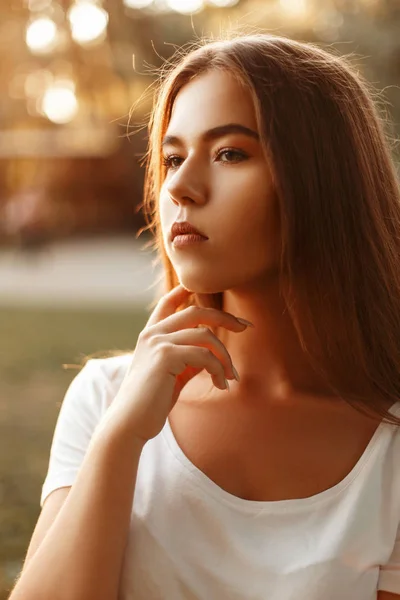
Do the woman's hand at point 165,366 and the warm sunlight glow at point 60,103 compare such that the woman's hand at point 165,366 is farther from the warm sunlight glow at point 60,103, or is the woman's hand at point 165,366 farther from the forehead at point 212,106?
the warm sunlight glow at point 60,103

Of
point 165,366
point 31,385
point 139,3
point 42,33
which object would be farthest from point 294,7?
point 165,366

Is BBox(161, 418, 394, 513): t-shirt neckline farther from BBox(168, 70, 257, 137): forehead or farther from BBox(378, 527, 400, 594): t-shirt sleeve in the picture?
BBox(168, 70, 257, 137): forehead

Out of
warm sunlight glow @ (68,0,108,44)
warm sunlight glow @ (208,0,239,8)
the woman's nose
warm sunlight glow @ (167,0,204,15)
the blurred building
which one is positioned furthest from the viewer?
warm sunlight glow @ (68,0,108,44)

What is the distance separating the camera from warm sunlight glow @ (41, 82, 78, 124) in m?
13.8

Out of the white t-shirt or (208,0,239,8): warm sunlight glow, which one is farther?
(208,0,239,8): warm sunlight glow

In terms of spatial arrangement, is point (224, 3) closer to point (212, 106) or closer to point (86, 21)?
point (86, 21)

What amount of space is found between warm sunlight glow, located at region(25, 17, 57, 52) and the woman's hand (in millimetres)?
9824

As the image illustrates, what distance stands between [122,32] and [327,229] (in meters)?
9.19

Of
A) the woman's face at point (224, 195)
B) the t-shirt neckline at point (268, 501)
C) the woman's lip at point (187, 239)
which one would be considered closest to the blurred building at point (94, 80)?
the woman's face at point (224, 195)

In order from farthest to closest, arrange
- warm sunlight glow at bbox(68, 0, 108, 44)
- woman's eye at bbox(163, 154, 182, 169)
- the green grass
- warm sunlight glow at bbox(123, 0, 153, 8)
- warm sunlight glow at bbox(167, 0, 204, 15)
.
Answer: warm sunlight glow at bbox(68, 0, 108, 44), warm sunlight glow at bbox(123, 0, 153, 8), warm sunlight glow at bbox(167, 0, 204, 15), the green grass, woman's eye at bbox(163, 154, 182, 169)

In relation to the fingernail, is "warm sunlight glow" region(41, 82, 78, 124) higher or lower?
higher

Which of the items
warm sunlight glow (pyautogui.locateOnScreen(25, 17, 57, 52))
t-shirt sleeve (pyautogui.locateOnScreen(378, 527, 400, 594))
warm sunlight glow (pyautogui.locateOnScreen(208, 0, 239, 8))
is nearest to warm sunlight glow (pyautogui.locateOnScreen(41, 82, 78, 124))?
warm sunlight glow (pyautogui.locateOnScreen(25, 17, 57, 52))

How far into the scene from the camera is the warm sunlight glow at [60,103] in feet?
45.2

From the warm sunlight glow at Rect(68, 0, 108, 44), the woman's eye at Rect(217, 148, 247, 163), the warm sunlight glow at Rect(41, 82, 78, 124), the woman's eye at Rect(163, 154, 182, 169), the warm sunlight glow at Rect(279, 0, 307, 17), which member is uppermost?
the warm sunlight glow at Rect(41, 82, 78, 124)
